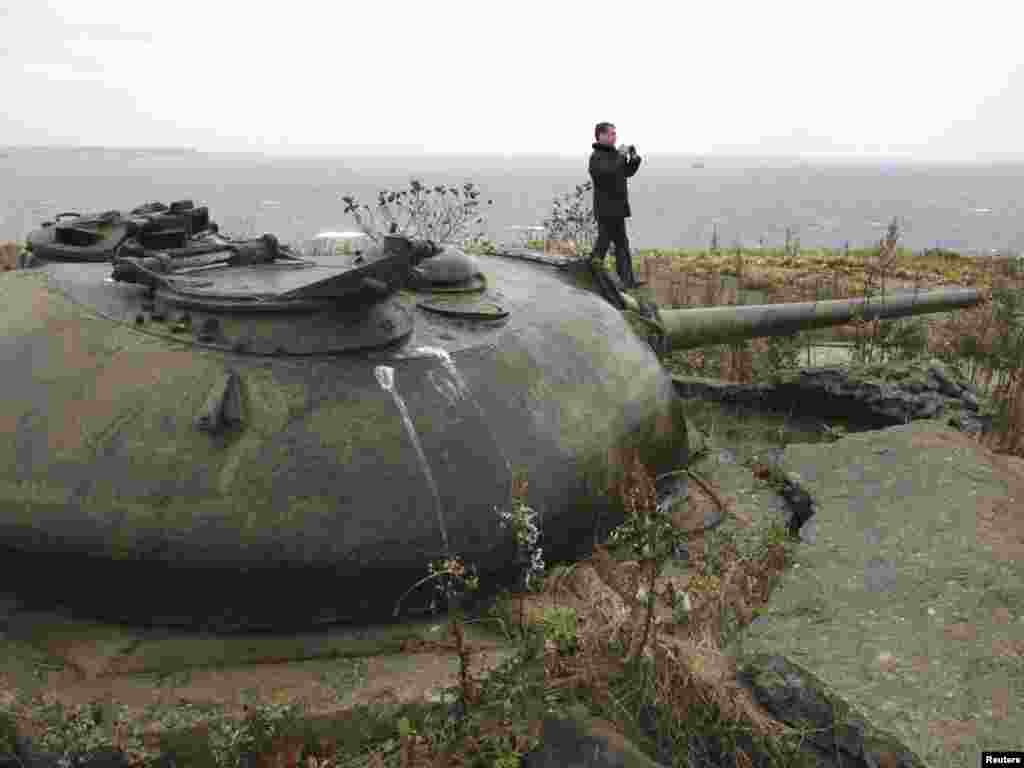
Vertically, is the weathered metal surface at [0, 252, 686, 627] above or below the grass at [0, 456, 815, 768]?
above

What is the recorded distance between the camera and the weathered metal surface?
3492 millimetres

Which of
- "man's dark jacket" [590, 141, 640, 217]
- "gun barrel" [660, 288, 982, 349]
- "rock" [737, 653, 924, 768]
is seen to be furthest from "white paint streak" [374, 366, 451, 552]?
"man's dark jacket" [590, 141, 640, 217]

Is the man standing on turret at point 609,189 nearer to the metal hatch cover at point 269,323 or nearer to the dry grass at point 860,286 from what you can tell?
the dry grass at point 860,286

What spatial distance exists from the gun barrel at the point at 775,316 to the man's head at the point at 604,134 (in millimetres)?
1505

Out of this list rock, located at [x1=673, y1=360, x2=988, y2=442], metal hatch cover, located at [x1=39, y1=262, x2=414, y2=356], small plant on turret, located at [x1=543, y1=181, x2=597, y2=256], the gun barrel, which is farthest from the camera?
small plant on turret, located at [x1=543, y1=181, x2=597, y2=256]

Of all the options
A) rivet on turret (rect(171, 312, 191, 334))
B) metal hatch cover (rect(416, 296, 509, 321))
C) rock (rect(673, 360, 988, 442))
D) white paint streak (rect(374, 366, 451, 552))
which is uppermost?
rivet on turret (rect(171, 312, 191, 334))

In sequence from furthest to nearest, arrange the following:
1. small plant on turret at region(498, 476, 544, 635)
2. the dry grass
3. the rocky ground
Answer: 1. the dry grass
2. small plant on turret at region(498, 476, 544, 635)
3. the rocky ground

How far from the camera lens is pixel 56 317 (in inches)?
159

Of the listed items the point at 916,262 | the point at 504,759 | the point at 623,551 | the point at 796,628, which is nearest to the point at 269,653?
the point at 504,759

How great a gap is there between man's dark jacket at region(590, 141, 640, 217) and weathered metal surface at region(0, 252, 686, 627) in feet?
11.9

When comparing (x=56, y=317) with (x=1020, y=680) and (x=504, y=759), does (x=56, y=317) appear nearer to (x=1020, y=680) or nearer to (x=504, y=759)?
(x=504, y=759)

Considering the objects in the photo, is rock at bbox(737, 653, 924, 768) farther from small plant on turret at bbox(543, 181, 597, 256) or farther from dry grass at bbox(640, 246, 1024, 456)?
small plant on turret at bbox(543, 181, 597, 256)

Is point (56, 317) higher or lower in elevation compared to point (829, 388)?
higher

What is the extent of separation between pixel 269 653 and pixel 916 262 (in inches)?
682
